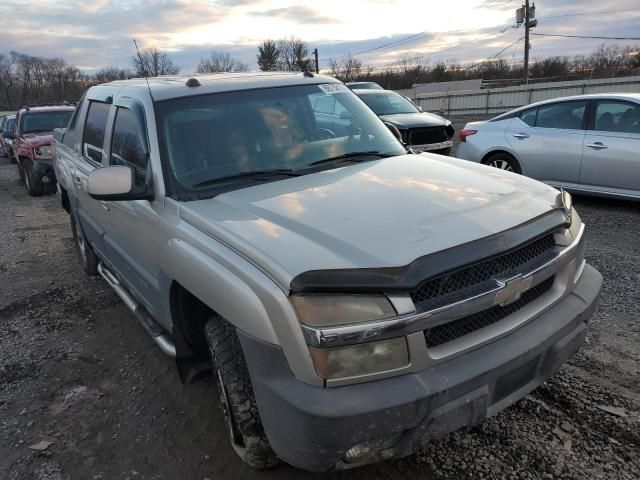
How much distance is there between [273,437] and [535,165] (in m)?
6.26

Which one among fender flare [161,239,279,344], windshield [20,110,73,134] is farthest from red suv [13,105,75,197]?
fender flare [161,239,279,344]

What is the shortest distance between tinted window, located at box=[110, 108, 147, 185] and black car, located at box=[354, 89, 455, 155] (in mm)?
6453

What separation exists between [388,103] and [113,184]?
9662mm

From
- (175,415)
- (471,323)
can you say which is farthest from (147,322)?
(471,323)

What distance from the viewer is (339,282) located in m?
1.83

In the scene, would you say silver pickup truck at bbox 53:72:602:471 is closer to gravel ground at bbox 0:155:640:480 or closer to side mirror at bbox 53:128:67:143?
gravel ground at bbox 0:155:640:480

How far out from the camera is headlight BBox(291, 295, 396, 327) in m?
1.83

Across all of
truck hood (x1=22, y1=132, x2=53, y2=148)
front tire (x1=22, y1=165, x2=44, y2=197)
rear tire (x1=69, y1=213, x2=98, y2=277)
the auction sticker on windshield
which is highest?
the auction sticker on windshield

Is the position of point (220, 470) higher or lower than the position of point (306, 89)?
lower

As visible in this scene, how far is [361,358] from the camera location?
1.86 m

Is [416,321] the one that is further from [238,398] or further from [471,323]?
[238,398]

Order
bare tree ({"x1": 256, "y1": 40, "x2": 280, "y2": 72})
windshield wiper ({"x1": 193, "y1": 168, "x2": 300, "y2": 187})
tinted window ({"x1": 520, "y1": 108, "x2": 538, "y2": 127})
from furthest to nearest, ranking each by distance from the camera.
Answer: bare tree ({"x1": 256, "y1": 40, "x2": 280, "y2": 72}) → tinted window ({"x1": 520, "y1": 108, "x2": 538, "y2": 127}) → windshield wiper ({"x1": 193, "y1": 168, "x2": 300, "y2": 187})

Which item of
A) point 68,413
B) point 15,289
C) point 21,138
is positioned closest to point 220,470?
point 68,413

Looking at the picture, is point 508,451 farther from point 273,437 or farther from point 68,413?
point 68,413
